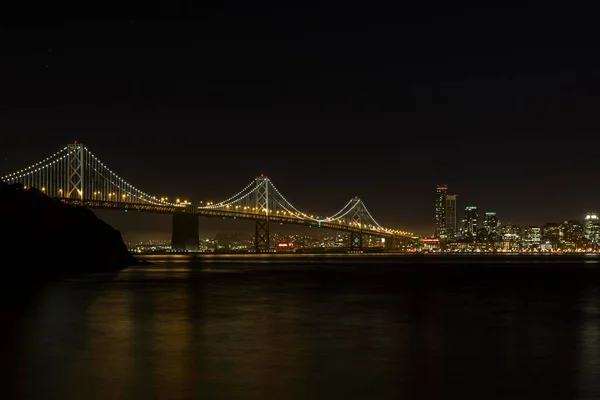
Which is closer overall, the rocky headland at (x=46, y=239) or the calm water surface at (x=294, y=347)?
the calm water surface at (x=294, y=347)

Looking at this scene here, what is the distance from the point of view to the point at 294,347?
55.5 ft

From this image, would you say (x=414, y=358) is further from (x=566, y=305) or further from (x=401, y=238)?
(x=401, y=238)

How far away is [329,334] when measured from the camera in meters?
19.4

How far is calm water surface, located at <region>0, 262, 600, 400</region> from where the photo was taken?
12109 mm

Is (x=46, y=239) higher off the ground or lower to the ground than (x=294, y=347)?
higher

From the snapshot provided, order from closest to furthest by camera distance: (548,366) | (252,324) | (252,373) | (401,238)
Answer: (252,373), (548,366), (252,324), (401,238)

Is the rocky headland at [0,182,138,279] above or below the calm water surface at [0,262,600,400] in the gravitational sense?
above

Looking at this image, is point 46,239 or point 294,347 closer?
point 294,347

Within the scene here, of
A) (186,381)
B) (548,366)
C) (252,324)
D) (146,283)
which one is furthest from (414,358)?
(146,283)

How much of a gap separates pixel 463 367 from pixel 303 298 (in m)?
18.6

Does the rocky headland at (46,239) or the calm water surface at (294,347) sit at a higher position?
the rocky headland at (46,239)

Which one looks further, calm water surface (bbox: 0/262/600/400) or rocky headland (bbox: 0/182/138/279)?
rocky headland (bbox: 0/182/138/279)

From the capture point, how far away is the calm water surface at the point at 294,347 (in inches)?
477

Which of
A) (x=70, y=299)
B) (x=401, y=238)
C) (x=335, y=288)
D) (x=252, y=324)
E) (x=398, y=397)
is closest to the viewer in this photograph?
(x=398, y=397)
